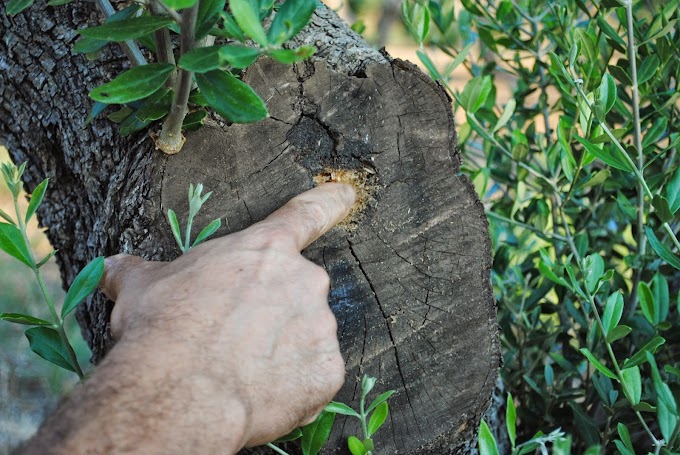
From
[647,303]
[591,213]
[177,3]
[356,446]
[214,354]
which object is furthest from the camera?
[591,213]

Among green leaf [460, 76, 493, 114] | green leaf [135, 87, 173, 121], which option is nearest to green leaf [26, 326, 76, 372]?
green leaf [135, 87, 173, 121]

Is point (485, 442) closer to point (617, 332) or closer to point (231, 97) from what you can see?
point (617, 332)

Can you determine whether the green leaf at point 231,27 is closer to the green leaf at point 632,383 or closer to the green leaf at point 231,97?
the green leaf at point 231,97

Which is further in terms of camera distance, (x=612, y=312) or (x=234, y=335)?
(x=612, y=312)

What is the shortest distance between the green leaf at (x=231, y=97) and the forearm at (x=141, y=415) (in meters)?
0.30

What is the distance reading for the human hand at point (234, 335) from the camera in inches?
32.9

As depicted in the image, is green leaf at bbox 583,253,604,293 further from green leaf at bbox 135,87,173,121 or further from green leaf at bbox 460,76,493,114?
green leaf at bbox 135,87,173,121

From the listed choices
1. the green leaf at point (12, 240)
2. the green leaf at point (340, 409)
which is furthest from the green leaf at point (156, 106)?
the green leaf at point (340, 409)

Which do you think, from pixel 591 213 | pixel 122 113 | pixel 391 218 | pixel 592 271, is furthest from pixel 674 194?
pixel 122 113

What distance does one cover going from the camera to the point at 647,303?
1.21 meters

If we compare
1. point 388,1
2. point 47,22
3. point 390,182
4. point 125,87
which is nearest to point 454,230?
point 390,182

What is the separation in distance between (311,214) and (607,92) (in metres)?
0.49

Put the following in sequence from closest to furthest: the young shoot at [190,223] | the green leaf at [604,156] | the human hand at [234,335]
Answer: the human hand at [234,335]
the young shoot at [190,223]
the green leaf at [604,156]

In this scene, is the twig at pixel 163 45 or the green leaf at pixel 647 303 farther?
the green leaf at pixel 647 303
